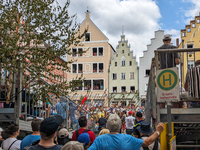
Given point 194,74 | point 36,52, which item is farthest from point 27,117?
point 194,74

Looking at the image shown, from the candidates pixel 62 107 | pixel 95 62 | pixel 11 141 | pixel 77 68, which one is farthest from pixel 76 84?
pixel 77 68

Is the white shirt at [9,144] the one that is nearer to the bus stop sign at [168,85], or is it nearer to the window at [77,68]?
the bus stop sign at [168,85]

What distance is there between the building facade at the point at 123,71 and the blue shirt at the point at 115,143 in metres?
44.3

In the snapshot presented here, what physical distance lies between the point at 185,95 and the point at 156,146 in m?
1.39

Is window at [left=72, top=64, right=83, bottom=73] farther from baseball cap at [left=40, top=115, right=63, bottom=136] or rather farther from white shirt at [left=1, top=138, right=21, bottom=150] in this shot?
baseball cap at [left=40, top=115, right=63, bottom=136]

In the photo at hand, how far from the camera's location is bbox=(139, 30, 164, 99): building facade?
46844mm

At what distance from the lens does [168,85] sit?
485 centimetres

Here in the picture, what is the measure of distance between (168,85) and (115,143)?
1815mm

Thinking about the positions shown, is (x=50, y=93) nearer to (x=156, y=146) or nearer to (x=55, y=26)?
(x=55, y=26)

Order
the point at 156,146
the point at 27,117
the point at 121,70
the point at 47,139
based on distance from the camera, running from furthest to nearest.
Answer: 1. the point at 121,70
2. the point at 27,117
3. the point at 156,146
4. the point at 47,139

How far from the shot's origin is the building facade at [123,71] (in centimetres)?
4800

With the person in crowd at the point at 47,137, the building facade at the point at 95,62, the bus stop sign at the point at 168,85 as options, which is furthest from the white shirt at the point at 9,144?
the building facade at the point at 95,62

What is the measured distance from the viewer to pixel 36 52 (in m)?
8.51

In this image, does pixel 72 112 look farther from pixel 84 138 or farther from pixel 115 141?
pixel 115 141
